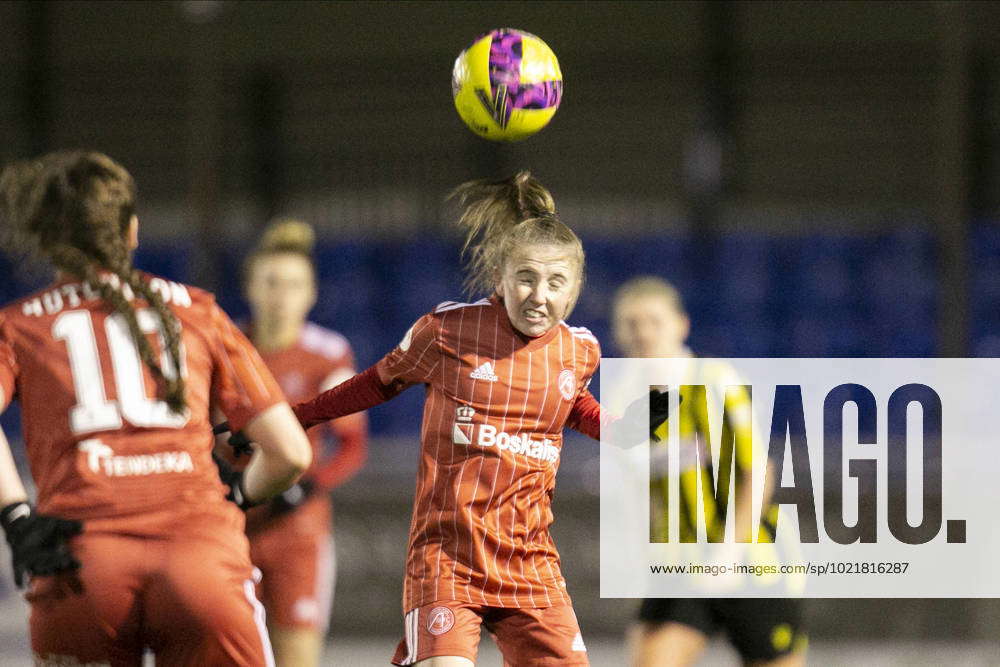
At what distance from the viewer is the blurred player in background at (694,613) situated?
14.6 feet

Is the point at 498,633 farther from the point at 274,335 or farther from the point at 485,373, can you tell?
the point at 274,335

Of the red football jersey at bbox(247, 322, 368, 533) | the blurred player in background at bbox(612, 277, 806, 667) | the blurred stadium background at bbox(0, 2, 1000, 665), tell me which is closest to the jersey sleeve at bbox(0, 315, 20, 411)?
the blurred player in background at bbox(612, 277, 806, 667)

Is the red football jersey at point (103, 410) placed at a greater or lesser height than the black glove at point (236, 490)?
greater

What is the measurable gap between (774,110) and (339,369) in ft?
27.8

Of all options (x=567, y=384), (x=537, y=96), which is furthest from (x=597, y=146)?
(x=567, y=384)

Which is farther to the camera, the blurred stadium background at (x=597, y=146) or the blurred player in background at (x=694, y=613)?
the blurred stadium background at (x=597, y=146)

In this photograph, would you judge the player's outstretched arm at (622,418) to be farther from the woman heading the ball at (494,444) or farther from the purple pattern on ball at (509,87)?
the purple pattern on ball at (509,87)

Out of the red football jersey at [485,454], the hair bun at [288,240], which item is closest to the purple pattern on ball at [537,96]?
the red football jersey at [485,454]

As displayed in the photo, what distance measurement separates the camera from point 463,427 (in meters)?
3.57

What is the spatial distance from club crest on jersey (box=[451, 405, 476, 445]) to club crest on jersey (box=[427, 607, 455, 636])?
44 centimetres

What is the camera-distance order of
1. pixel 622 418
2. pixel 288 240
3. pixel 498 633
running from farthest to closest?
1. pixel 288 240
2. pixel 622 418
3. pixel 498 633

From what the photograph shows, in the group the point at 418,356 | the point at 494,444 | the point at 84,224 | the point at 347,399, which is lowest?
the point at 494,444

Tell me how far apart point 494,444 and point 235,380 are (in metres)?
0.88

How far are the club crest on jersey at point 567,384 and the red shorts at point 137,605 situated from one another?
1248mm
